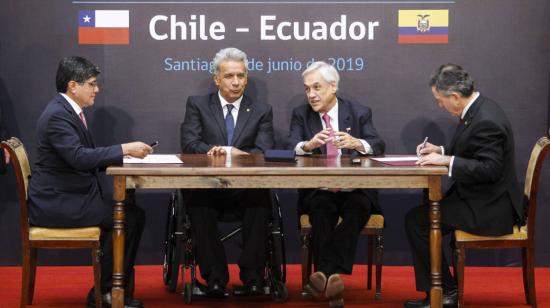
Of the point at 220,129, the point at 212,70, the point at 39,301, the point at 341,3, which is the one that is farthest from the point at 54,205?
the point at 341,3

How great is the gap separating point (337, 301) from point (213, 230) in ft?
2.77

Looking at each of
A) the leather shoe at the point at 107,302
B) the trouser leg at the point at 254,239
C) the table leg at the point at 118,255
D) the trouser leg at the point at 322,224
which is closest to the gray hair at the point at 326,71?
the trouser leg at the point at 322,224

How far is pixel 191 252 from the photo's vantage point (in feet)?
17.5

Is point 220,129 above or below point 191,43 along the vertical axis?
below

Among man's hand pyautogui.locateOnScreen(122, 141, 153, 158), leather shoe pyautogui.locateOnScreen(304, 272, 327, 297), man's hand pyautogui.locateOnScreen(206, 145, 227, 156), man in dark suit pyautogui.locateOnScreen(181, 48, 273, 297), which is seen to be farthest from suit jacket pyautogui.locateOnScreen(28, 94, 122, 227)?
leather shoe pyautogui.locateOnScreen(304, 272, 327, 297)

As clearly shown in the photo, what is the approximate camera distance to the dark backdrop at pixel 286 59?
631cm

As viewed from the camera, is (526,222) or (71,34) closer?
(526,222)

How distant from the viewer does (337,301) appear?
511 cm

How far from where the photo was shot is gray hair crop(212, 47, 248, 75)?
5781 mm

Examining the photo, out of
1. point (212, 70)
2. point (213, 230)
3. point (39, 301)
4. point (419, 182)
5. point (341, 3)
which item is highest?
point (341, 3)

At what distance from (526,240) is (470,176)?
602mm

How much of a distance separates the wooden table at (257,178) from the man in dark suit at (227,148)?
2.22 ft

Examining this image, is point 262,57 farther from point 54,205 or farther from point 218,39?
point 54,205

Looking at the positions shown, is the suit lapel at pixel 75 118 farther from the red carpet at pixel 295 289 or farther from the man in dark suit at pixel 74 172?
the red carpet at pixel 295 289
